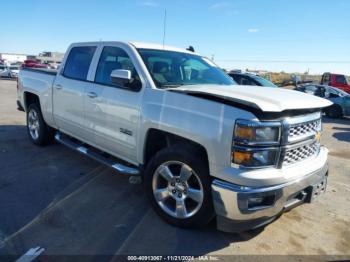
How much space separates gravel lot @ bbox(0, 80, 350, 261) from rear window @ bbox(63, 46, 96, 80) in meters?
1.50

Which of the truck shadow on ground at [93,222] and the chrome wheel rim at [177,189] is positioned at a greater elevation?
the chrome wheel rim at [177,189]

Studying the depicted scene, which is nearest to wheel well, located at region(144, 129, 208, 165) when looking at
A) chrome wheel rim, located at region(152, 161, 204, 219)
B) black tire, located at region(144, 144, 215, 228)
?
black tire, located at region(144, 144, 215, 228)

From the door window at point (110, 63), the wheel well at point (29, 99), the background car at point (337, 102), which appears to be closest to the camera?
the door window at point (110, 63)

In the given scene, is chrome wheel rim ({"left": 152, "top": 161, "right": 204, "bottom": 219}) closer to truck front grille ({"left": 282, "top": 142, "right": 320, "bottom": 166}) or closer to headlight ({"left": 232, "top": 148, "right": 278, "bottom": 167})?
headlight ({"left": 232, "top": 148, "right": 278, "bottom": 167})

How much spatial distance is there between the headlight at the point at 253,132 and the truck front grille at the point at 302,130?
10.6 inches

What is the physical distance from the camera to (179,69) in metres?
4.35

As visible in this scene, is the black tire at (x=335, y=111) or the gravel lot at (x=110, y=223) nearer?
the gravel lot at (x=110, y=223)

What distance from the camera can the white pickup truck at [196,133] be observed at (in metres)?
2.94

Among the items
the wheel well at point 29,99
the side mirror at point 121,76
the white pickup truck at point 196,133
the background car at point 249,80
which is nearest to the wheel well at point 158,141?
the white pickup truck at point 196,133

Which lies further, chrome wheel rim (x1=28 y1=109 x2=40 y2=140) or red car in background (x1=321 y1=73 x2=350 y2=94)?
red car in background (x1=321 y1=73 x2=350 y2=94)

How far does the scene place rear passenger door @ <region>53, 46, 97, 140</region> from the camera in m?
4.82

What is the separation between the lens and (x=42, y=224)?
3498mm

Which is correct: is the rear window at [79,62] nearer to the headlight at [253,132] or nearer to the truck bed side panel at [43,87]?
the truck bed side panel at [43,87]

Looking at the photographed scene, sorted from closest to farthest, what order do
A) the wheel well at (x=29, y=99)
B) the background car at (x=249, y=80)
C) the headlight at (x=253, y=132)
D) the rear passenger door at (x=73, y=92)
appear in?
1. the headlight at (x=253, y=132)
2. the rear passenger door at (x=73, y=92)
3. the wheel well at (x=29, y=99)
4. the background car at (x=249, y=80)
